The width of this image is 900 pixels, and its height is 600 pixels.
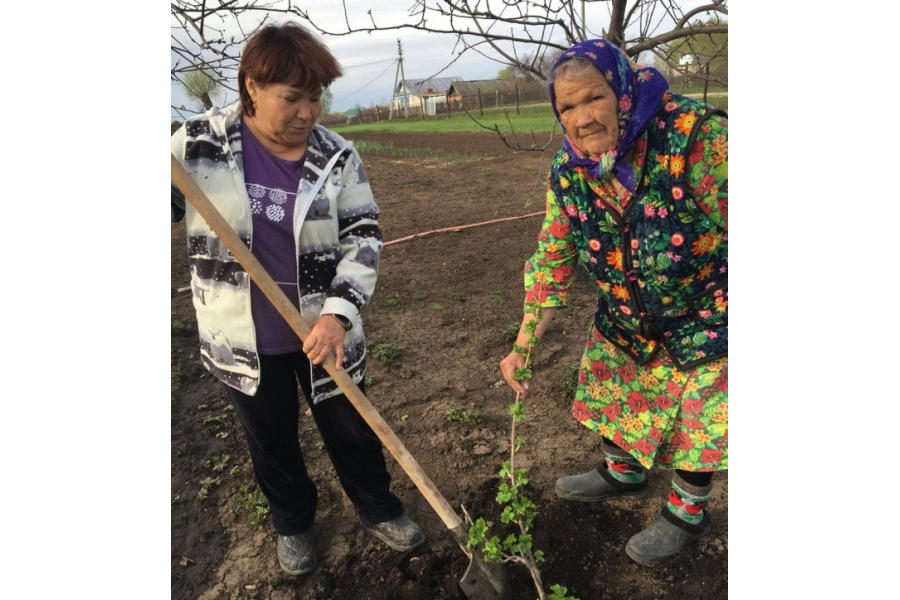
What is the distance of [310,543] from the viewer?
2371 mm

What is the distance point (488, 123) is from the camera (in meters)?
22.9

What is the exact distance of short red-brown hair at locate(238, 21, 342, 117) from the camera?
1624 mm

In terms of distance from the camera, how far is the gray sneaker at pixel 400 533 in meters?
2.35

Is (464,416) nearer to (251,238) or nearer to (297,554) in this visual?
(297,554)

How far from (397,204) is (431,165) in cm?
417

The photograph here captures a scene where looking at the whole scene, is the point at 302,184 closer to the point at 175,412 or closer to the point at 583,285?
the point at 175,412

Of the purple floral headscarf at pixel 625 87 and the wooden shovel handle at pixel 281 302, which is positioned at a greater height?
the purple floral headscarf at pixel 625 87

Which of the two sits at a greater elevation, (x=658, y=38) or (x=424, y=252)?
(x=658, y=38)

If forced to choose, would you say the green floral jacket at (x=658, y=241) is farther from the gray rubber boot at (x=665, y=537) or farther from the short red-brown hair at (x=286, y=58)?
the short red-brown hair at (x=286, y=58)

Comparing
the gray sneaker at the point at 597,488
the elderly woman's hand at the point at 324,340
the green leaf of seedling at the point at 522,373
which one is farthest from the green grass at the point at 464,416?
the elderly woman's hand at the point at 324,340

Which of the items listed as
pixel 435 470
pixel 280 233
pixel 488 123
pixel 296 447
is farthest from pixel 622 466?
pixel 488 123

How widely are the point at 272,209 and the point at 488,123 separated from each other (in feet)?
72.8

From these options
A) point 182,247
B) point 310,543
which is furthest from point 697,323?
point 182,247

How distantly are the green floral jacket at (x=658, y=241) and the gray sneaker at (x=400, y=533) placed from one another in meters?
1.03
